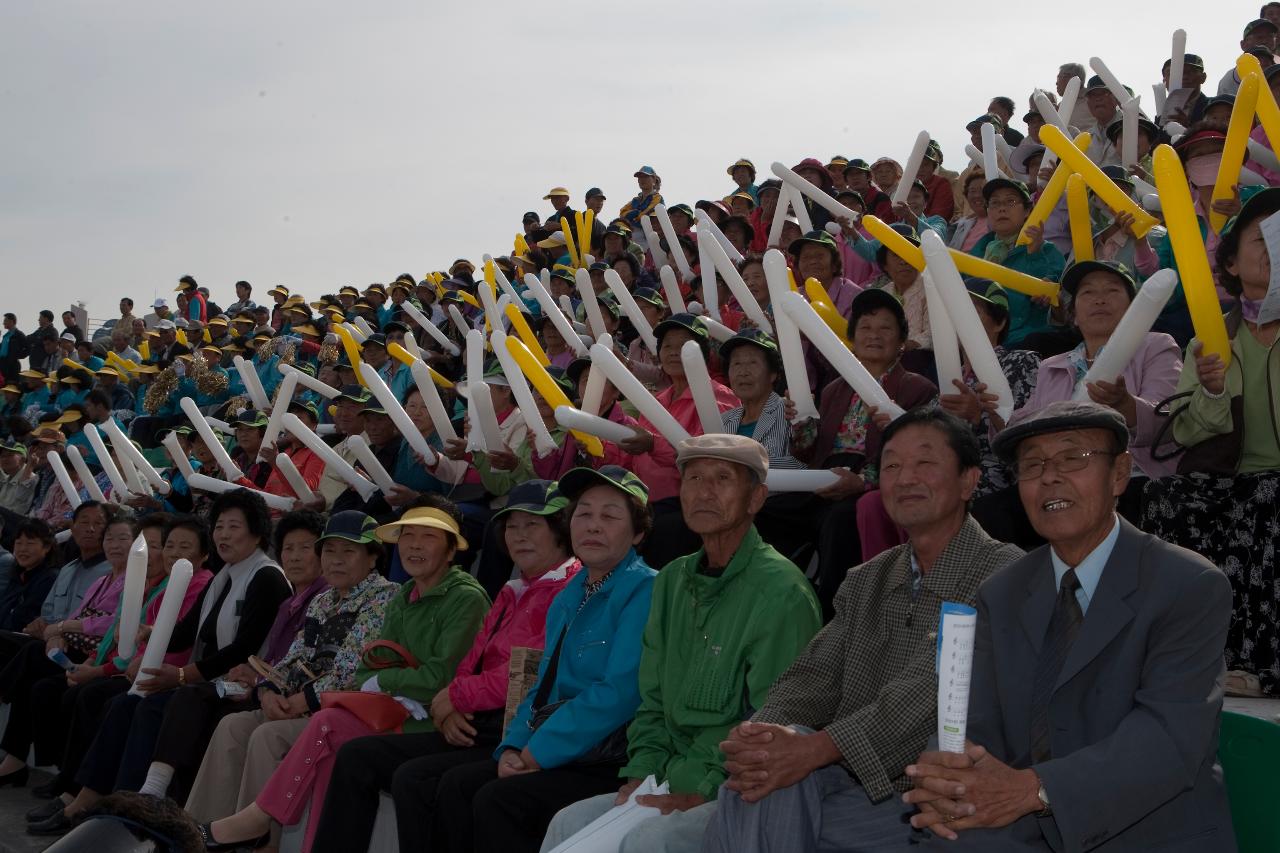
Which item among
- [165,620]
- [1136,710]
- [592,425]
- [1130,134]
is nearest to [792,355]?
[592,425]

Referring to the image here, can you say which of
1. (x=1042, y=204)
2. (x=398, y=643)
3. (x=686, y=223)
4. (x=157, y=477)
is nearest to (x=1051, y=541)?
(x=398, y=643)

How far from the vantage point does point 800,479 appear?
4.67 meters

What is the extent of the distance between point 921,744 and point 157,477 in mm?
7351

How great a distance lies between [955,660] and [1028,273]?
506 cm

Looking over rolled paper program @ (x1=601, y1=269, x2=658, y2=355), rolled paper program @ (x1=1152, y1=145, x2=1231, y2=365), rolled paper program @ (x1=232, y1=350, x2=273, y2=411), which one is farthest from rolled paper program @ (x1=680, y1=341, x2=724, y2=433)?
rolled paper program @ (x1=232, y1=350, x2=273, y2=411)

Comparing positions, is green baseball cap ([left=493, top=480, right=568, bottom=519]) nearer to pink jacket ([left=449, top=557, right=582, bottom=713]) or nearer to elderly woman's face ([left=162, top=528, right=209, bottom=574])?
pink jacket ([left=449, top=557, right=582, bottom=713])

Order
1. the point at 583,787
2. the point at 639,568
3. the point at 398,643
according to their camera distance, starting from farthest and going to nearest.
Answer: the point at 398,643, the point at 639,568, the point at 583,787

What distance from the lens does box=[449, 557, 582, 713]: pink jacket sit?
449 cm

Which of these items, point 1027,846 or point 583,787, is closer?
point 1027,846

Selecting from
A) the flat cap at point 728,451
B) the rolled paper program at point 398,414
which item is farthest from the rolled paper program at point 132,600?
the flat cap at point 728,451

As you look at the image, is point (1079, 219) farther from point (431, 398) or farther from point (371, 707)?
point (371, 707)

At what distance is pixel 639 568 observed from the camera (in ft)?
13.8

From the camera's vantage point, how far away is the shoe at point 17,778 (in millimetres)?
7133

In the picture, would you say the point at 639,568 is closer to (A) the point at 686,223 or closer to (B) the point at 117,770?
(B) the point at 117,770
